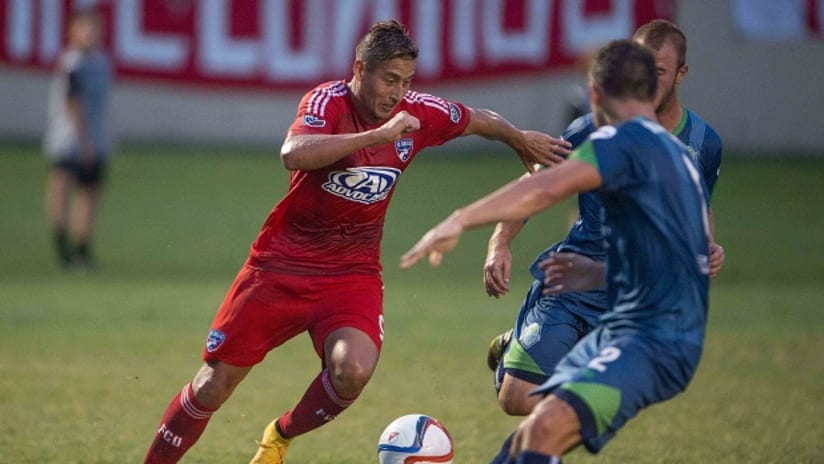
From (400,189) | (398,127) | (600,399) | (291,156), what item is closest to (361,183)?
(291,156)

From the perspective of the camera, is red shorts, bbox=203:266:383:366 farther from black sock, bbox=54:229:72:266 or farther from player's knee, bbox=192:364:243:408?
black sock, bbox=54:229:72:266

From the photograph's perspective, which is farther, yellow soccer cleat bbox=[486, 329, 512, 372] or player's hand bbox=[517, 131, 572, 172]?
yellow soccer cleat bbox=[486, 329, 512, 372]

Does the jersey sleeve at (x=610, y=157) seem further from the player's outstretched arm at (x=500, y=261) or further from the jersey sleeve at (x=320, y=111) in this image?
the jersey sleeve at (x=320, y=111)

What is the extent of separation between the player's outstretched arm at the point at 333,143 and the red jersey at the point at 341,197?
1.05 feet

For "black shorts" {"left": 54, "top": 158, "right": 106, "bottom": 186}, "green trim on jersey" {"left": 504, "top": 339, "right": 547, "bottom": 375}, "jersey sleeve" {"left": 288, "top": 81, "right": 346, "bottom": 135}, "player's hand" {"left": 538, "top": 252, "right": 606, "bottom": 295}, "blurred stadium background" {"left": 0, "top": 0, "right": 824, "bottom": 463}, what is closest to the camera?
"player's hand" {"left": 538, "top": 252, "right": 606, "bottom": 295}

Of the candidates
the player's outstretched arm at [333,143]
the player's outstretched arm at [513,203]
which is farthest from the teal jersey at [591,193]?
the player's outstretched arm at [513,203]

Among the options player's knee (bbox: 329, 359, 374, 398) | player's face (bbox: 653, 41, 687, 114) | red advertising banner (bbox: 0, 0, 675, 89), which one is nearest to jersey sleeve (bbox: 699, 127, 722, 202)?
player's face (bbox: 653, 41, 687, 114)

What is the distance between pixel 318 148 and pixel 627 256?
5.53ft

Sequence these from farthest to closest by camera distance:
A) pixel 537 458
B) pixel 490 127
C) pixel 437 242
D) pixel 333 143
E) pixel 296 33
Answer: pixel 296 33
pixel 490 127
pixel 333 143
pixel 537 458
pixel 437 242

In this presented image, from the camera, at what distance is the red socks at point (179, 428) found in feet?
23.5

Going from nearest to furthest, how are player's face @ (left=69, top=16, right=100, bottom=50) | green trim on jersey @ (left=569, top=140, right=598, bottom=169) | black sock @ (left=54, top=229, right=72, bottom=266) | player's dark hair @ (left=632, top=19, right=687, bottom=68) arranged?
green trim on jersey @ (left=569, top=140, right=598, bottom=169) < player's dark hair @ (left=632, top=19, right=687, bottom=68) < player's face @ (left=69, top=16, right=100, bottom=50) < black sock @ (left=54, top=229, right=72, bottom=266)

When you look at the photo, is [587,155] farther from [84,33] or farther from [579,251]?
[84,33]

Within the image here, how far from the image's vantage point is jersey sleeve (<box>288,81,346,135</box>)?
6879 millimetres

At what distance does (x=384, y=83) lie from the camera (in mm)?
7000
